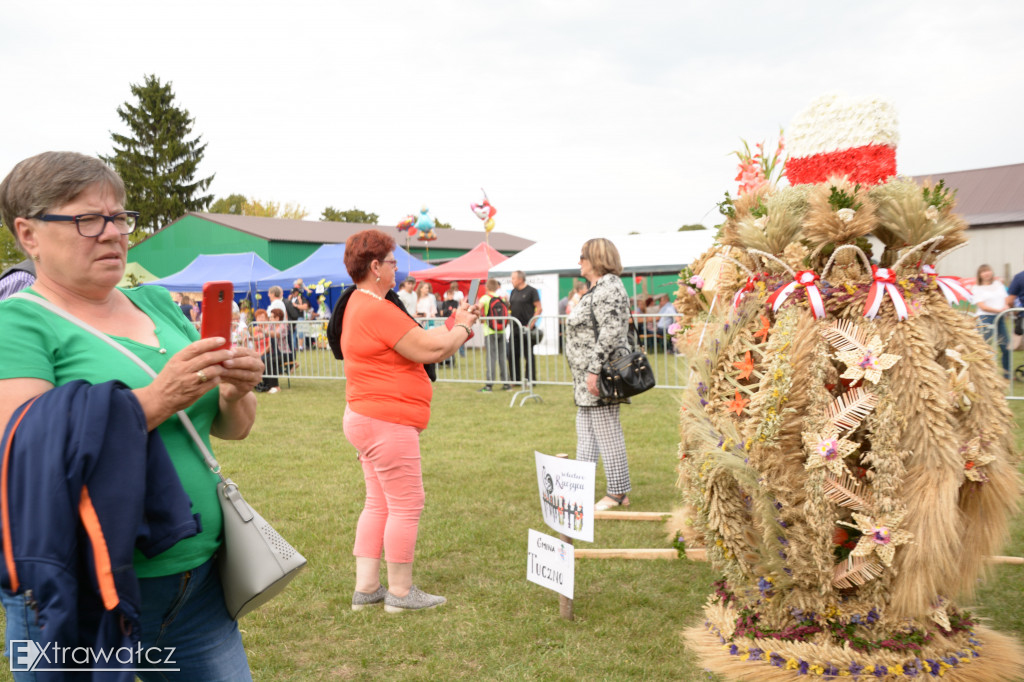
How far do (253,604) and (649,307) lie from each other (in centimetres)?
1913

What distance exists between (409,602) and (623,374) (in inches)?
90.8

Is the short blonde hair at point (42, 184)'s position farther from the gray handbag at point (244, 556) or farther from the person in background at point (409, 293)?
the person in background at point (409, 293)

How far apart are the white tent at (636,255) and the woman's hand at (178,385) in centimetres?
1804

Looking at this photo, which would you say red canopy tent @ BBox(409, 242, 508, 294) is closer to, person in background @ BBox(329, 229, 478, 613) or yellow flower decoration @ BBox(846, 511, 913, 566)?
person in background @ BBox(329, 229, 478, 613)

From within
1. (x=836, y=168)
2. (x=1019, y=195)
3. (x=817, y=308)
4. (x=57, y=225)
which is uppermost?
(x=1019, y=195)

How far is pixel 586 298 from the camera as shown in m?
5.79

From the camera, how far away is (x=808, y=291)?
125 inches

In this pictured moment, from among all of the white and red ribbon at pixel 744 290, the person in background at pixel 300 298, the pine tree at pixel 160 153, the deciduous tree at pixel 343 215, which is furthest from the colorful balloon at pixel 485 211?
the deciduous tree at pixel 343 215

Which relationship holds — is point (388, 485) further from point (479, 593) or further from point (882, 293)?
point (882, 293)

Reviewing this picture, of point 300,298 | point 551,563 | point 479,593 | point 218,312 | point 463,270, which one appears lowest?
point 479,593

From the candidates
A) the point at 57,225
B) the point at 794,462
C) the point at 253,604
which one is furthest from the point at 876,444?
the point at 57,225

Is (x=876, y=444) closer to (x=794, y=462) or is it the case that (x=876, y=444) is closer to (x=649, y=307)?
(x=794, y=462)

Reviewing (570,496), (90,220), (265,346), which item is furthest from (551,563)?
(265,346)

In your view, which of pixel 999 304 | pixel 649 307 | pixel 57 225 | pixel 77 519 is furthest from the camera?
pixel 649 307
